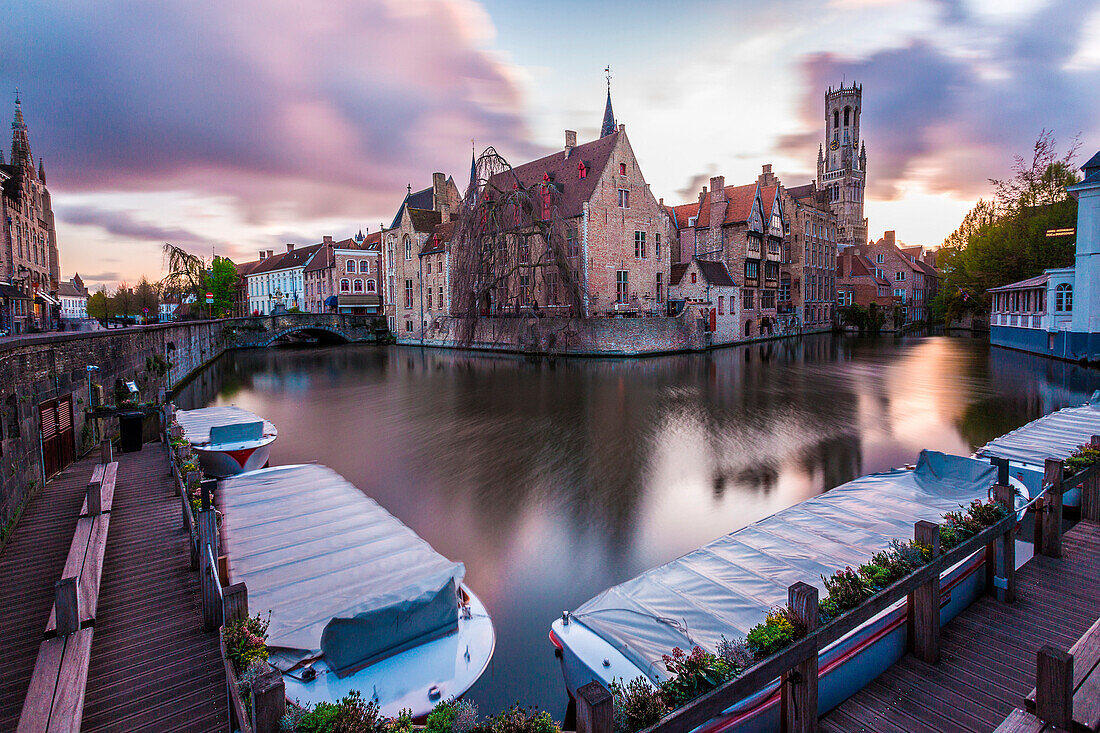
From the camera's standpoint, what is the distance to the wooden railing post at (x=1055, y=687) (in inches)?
128

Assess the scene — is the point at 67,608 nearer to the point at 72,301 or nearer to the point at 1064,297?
the point at 1064,297

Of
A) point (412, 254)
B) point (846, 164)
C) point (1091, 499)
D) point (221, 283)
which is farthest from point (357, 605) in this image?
point (846, 164)

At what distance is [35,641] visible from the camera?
508 centimetres

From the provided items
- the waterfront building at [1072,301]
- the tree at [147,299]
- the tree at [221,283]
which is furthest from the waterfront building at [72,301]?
the waterfront building at [1072,301]

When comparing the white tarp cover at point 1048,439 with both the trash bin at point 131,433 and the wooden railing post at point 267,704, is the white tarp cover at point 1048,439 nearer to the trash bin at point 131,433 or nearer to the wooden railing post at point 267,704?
the wooden railing post at point 267,704

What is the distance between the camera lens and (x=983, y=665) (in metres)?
4.70

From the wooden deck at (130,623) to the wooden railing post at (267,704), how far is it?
166 cm

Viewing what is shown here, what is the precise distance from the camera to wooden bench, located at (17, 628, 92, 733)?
148 inches

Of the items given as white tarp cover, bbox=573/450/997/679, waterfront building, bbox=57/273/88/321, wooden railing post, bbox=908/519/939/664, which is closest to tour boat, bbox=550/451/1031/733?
white tarp cover, bbox=573/450/997/679

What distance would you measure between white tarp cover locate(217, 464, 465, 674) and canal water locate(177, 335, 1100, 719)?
1.41 m

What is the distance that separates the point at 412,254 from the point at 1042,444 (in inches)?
1970

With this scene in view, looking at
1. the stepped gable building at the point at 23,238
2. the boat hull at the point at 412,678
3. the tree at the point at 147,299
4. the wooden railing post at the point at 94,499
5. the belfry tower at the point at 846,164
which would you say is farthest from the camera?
the belfry tower at the point at 846,164

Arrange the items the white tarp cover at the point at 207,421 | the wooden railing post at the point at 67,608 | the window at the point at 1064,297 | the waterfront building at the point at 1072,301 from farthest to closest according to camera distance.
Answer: the window at the point at 1064,297
the waterfront building at the point at 1072,301
the white tarp cover at the point at 207,421
the wooden railing post at the point at 67,608

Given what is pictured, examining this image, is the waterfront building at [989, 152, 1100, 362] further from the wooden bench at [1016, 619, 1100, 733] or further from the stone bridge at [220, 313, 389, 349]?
the stone bridge at [220, 313, 389, 349]
